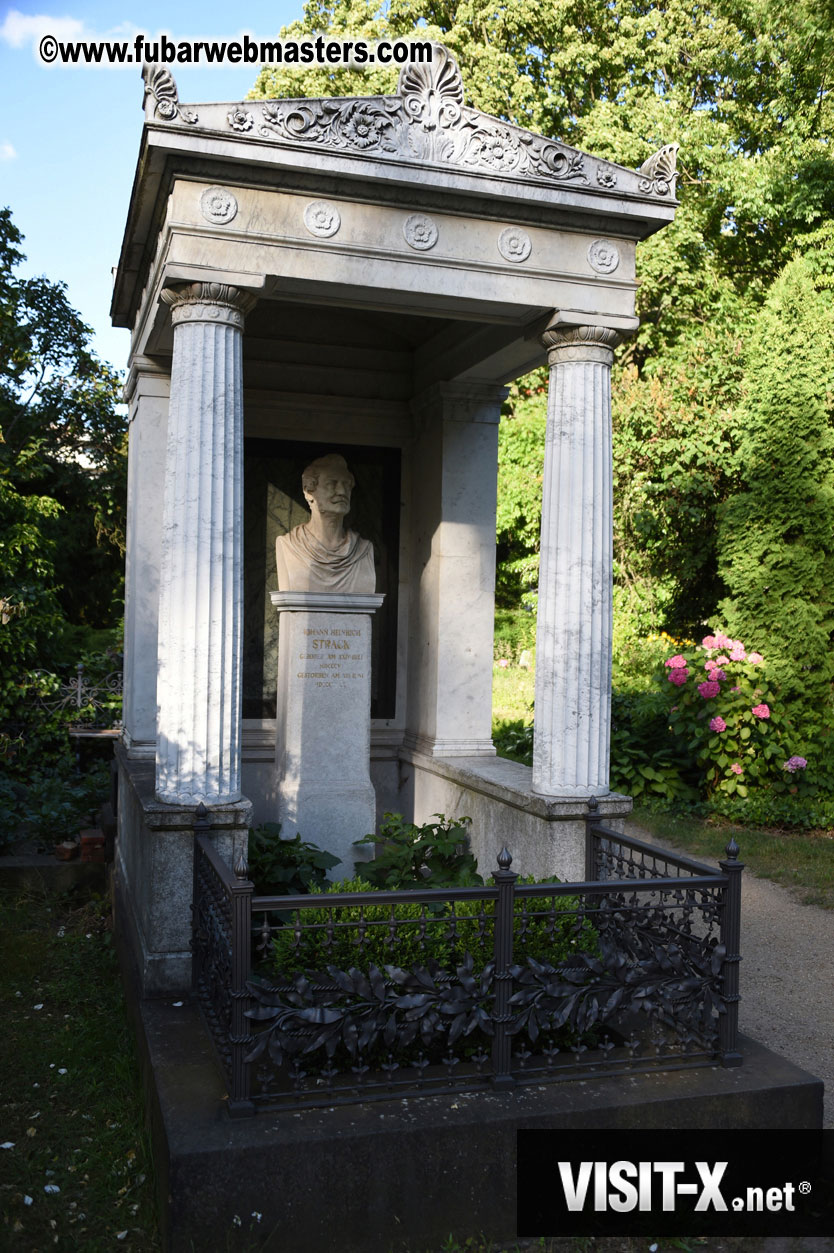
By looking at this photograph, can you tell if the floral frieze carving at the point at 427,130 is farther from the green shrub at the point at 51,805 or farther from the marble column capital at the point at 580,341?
the green shrub at the point at 51,805

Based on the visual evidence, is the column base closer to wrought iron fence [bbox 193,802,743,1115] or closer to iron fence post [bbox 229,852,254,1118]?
wrought iron fence [bbox 193,802,743,1115]

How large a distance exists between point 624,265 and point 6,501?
25.5 ft

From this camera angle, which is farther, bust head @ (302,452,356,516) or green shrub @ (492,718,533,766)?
green shrub @ (492,718,533,766)

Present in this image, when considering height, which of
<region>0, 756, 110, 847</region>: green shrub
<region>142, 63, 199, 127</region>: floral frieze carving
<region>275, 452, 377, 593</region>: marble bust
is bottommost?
<region>0, 756, 110, 847</region>: green shrub

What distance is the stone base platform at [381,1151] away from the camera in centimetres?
341

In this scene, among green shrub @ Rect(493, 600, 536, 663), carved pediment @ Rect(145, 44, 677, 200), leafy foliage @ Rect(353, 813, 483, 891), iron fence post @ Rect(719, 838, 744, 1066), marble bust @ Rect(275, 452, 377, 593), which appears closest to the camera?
iron fence post @ Rect(719, 838, 744, 1066)

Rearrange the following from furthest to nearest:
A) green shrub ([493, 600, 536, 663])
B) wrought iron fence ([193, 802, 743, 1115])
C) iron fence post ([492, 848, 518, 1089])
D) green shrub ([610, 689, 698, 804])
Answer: green shrub ([493, 600, 536, 663]), green shrub ([610, 689, 698, 804]), iron fence post ([492, 848, 518, 1089]), wrought iron fence ([193, 802, 743, 1115])

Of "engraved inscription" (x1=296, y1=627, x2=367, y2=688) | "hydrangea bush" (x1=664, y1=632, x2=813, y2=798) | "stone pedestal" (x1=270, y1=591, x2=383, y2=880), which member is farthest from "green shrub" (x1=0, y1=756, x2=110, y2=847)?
"hydrangea bush" (x1=664, y1=632, x2=813, y2=798)

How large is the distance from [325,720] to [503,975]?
11.1 ft

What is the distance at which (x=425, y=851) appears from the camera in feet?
22.1

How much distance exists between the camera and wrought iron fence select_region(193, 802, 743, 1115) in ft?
12.5

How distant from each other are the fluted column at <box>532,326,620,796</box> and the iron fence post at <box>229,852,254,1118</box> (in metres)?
2.57

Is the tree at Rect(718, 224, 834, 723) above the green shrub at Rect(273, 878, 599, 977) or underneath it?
above

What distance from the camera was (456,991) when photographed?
13.0 feet
